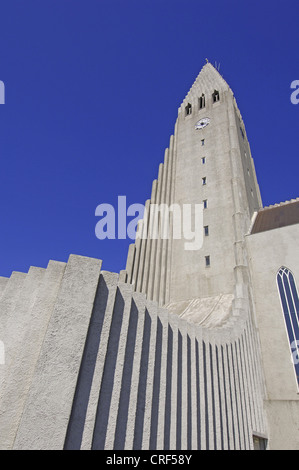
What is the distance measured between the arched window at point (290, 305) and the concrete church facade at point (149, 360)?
0.06 meters

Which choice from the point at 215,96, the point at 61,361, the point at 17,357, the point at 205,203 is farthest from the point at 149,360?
the point at 215,96

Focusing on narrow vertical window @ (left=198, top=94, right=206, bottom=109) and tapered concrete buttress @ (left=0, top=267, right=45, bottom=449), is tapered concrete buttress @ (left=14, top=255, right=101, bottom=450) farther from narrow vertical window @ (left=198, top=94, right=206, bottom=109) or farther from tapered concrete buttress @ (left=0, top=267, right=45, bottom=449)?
narrow vertical window @ (left=198, top=94, right=206, bottom=109)

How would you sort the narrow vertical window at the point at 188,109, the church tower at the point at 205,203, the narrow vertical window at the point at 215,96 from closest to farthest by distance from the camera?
the church tower at the point at 205,203
the narrow vertical window at the point at 215,96
the narrow vertical window at the point at 188,109

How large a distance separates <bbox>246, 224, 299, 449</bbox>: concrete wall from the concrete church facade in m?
0.06

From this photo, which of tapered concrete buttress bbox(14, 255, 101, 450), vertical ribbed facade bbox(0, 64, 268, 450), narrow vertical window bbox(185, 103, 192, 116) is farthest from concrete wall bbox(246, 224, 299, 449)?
narrow vertical window bbox(185, 103, 192, 116)

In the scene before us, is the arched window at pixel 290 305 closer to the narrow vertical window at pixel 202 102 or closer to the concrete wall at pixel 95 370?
the concrete wall at pixel 95 370

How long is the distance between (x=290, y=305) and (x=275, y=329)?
5.89 ft

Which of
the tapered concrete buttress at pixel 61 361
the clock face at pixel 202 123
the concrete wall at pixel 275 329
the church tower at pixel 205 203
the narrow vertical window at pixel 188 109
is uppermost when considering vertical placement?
the narrow vertical window at pixel 188 109

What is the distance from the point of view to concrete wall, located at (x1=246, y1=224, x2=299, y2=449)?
48.8 ft

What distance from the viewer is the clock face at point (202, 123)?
103ft

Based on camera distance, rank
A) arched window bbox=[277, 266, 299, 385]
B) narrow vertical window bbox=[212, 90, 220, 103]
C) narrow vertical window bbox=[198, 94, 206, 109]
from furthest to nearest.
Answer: narrow vertical window bbox=[198, 94, 206, 109] < narrow vertical window bbox=[212, 90, 220, 103] < arched window bbox=[277, 266, 299, 385]

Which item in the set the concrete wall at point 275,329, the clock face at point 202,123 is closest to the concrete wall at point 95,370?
the concrete wall at point 275,329
